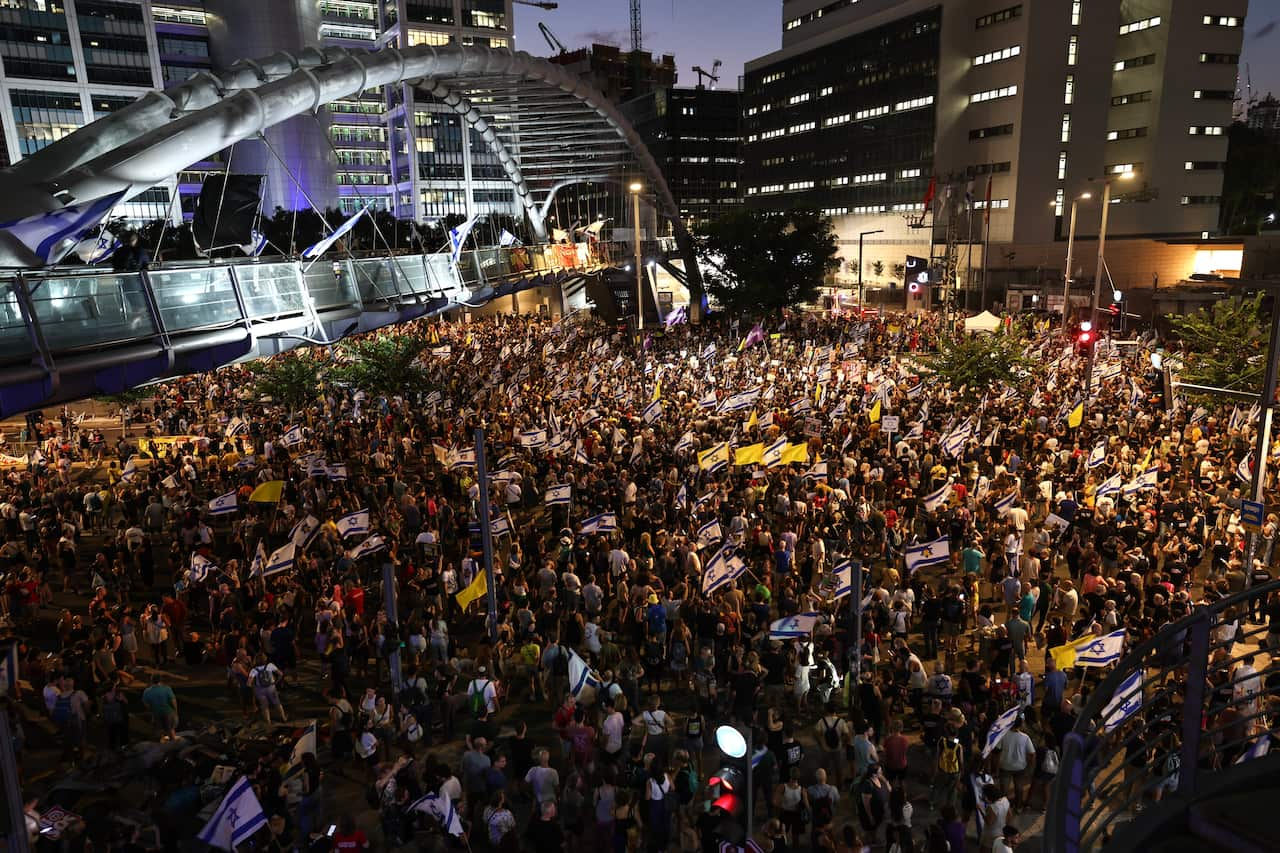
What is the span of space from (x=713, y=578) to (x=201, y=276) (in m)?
10.9

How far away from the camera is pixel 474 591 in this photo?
14.0m

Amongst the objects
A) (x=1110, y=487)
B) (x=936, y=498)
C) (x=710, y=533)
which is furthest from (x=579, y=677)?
(x=1110, y=487)

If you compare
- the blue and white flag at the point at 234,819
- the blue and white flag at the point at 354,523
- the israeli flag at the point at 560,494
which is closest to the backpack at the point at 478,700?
the blue and white flag at the point at 234,819

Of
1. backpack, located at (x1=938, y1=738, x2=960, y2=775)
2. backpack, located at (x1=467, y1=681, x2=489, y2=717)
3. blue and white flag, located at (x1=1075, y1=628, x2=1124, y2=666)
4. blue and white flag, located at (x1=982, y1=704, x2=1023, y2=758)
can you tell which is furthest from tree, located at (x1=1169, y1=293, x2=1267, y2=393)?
backpack, located at (x1=467, y1=681, x2=489, y2=717)

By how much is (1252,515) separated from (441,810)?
1384 cm

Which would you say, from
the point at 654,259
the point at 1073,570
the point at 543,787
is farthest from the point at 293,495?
the point at 654,259

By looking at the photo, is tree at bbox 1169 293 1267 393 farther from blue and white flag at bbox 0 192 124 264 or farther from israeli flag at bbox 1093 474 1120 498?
blue and white flag at bbox 0 192 124 264

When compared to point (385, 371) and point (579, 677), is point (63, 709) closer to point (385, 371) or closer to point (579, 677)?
point (579, 677)

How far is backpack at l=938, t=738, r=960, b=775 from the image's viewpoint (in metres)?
10.3

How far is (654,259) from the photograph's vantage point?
194 feet

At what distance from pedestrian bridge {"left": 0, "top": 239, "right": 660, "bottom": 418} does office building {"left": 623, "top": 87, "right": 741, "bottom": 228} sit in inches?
4321

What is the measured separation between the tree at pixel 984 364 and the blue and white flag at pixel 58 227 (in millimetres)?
25707

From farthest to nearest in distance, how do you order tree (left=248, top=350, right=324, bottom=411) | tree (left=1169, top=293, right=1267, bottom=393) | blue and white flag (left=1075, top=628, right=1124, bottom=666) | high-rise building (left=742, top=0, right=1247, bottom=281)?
high-rise building (left=742, top=0, right=1247, bottom=281) < tree (left=248, top=350, right=324, bottom=411) < tree (left=1169, top=293, right=1267, bottom=393) < blue and white flag (left=1075, top=628, right=1124, bottom=666)

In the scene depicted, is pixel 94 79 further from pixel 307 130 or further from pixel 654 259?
pixel 654 259
